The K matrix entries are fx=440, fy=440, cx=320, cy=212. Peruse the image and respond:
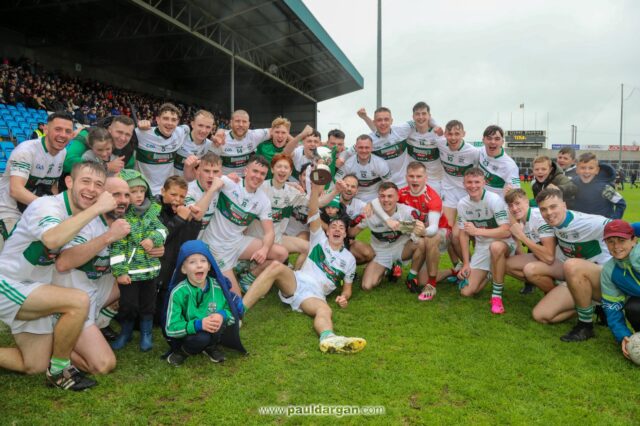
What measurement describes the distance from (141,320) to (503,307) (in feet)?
12.5

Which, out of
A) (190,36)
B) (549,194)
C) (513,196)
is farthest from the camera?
(190,36)

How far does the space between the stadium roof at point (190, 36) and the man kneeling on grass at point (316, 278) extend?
13868 mm

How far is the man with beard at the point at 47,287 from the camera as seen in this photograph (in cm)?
306

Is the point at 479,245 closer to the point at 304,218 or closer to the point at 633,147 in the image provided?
the point at 304,218

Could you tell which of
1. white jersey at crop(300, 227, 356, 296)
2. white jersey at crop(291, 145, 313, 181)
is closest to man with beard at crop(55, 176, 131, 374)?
white jersey at crop(300, 227, 356, 296)

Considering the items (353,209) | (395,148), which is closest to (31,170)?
(353,209)

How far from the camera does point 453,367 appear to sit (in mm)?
3504

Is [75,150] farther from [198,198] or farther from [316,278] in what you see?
[316,278]

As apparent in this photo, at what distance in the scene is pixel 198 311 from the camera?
11.8 ft

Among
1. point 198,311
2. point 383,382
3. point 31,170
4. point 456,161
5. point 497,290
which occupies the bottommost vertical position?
point 383,382

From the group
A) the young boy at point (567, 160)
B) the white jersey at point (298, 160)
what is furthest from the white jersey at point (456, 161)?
the white jersey at point (298, 160)

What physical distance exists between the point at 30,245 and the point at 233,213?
7.82 ft

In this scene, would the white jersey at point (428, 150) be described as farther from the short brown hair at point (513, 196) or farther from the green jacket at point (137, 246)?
the green jacket at point (137, 246)

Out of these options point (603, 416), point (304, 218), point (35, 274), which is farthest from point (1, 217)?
point (603, 416)
